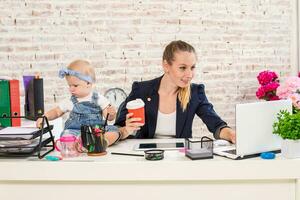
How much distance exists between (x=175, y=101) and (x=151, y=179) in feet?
3.12

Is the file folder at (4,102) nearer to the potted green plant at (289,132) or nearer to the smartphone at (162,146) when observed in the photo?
the smartphone at (162,146)

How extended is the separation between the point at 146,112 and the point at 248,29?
7.36 feet

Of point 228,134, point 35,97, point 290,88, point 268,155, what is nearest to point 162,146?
point 228,134

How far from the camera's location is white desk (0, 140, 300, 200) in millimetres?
1553

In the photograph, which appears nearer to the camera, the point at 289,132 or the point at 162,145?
the point at 289,132

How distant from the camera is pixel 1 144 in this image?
170cm

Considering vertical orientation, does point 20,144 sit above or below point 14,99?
below

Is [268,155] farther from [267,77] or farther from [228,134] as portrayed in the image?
[267,77]

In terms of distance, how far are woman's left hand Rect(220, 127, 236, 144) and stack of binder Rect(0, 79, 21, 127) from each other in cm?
123

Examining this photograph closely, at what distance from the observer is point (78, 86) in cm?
209

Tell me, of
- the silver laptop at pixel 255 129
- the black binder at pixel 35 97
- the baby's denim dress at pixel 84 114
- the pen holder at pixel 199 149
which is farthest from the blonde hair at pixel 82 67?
the silver laptop at pixel 255 129

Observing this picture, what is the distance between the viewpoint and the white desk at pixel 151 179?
5.09 ft

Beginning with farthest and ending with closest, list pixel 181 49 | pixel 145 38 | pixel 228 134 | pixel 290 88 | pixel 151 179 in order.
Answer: pixel 145 38 → pixel 290 88 → pixel 181 49 → pixel 228 134 → pixel 151 179

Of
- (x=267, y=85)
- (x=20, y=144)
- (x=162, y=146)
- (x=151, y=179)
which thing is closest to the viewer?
(x=151, y=179)
